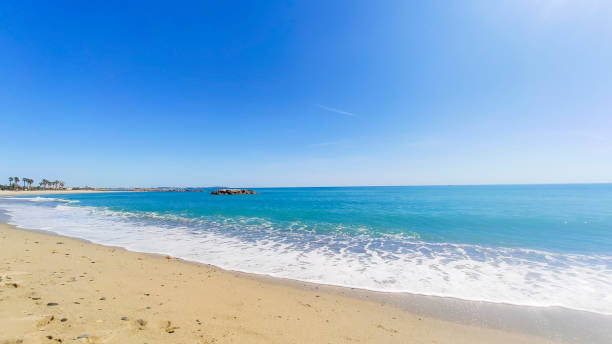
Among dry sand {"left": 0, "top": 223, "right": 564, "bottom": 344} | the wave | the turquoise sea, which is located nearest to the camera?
dry sand {"left": 0, "top": 223, "right": 564, "bottom": 344}

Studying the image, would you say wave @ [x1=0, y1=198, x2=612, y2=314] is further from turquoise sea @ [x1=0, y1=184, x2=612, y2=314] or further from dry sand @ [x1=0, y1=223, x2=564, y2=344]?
dry sand @ [x1=0, y1=223, x2=564, y2=344]

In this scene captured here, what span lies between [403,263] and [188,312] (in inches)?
310

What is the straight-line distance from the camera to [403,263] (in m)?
9.02

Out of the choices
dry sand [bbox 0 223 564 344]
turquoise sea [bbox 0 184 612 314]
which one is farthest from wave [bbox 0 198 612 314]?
dry sand [bbox 0 223 564 344]

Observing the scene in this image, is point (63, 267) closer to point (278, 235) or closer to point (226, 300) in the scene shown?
point (226, 300)

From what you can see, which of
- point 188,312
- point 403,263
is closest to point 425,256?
point 403,263

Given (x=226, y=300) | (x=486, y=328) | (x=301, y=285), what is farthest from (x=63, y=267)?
(x=486, y=328)

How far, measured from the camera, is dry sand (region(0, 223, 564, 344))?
3.92m

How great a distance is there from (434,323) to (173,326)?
17.8 feet

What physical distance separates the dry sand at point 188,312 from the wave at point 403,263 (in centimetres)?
156

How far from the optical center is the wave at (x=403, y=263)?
6.56 metres

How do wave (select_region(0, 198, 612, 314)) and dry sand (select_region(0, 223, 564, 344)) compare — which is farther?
wave (select_region(0, 198, 612, 314))

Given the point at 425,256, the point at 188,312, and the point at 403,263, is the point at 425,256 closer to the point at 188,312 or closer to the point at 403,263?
the point at 403,263

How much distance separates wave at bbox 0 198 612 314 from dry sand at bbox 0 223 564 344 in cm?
156
